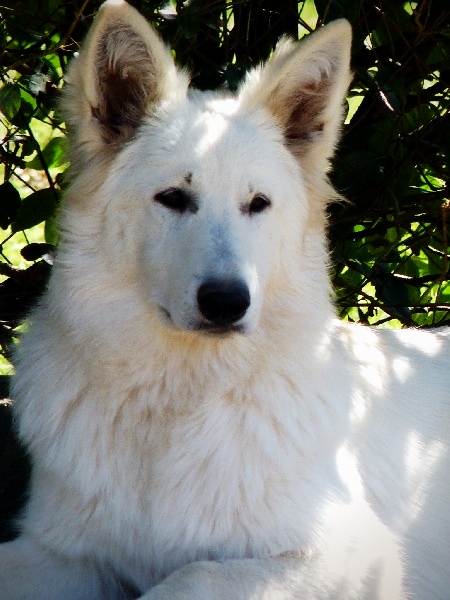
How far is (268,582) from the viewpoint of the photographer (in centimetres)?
307

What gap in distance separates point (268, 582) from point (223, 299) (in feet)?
2.98

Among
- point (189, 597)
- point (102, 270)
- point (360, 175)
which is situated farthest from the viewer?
point (360, 175)

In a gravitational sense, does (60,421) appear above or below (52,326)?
below

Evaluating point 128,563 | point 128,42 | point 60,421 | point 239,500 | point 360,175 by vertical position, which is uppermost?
point 128,42

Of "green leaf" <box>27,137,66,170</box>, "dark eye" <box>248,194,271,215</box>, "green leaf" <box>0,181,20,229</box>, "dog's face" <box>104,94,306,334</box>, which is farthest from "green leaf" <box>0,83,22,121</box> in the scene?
"dark eye" <box>248,194,271,215</box>

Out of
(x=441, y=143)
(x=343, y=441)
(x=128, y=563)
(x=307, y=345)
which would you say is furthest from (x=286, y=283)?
(x=441, y=143)

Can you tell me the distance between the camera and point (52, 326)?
3.64 meters

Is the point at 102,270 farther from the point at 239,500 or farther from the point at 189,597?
the point at 189,597

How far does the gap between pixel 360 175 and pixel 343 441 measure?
1.68 meters

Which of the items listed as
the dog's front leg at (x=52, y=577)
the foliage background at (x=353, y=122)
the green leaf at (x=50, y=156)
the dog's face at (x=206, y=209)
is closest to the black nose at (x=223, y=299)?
the dog's face at (x=206, y=209)

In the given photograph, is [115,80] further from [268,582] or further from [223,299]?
[268,582]

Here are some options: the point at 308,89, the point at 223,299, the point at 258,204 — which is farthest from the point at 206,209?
the point at 308,89

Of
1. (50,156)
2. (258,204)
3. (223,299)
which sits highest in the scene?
(50,156)

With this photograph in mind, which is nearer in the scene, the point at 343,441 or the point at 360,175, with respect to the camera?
the point at 343,441
